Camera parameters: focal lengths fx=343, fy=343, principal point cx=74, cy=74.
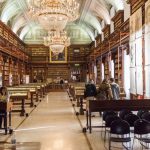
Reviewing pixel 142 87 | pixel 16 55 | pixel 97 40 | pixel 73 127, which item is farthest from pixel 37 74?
→ pixel 73 127

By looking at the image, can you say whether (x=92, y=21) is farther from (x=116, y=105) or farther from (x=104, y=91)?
(x=116, y=105)

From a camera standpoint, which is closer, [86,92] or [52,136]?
[52,136]

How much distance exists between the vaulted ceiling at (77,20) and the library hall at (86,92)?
9 centimetres

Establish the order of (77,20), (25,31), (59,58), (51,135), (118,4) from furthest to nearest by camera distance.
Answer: (59,58), (25,31), (77,20), (118,4), (51,135)

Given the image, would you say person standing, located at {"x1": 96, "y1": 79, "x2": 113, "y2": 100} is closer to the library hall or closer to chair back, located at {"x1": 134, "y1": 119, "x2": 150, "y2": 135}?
the library hall

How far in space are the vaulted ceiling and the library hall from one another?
89 mm

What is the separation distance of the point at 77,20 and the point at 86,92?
2308 cm

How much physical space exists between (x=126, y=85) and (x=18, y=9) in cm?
1230

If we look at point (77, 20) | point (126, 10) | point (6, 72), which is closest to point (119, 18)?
point (126, 10)

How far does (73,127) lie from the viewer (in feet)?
35.1

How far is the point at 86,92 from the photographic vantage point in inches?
511

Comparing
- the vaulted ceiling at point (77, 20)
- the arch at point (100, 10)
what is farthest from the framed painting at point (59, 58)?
the arch at point (100, 10)

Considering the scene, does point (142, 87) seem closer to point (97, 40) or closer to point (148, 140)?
point (148, 140)

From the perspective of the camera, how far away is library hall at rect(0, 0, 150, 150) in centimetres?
798
